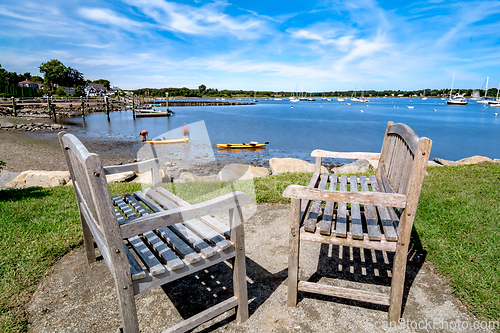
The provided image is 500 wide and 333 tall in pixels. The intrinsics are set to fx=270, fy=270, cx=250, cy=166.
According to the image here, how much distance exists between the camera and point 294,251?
247 centimetres

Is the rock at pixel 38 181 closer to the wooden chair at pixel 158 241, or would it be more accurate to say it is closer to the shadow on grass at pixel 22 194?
the shadow on grass at pixel 22 194

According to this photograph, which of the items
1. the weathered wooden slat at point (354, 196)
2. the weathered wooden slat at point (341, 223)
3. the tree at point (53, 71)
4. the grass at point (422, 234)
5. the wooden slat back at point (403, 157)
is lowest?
the grass at point (422, 234)

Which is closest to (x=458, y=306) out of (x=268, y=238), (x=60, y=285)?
(x=268, y=238)

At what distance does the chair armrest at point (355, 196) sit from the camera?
2141mm

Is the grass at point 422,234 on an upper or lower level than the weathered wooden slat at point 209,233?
lower

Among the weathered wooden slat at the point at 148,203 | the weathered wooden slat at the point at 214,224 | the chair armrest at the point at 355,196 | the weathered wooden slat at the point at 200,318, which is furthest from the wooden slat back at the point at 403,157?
the weathered wooden slat at the point at 148,203

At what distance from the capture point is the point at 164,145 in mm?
21328

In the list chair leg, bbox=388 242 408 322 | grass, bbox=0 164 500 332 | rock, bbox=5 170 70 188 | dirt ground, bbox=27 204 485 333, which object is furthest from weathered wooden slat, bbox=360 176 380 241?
rock, bbox=5 170 70 188

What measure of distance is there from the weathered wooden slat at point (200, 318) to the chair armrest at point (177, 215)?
83 centimetres

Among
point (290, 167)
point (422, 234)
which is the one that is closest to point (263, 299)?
point (422, 234)

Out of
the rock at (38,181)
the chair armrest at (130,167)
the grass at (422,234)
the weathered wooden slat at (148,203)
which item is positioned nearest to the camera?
the grass at (422,234)

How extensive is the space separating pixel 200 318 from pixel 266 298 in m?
0.80

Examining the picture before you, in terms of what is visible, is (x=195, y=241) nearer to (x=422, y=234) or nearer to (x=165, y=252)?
(x=165, y=252)

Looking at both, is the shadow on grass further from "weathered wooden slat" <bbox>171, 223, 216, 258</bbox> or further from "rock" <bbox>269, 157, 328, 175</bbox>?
"rock" <bbox>269, 157, 328, 175</bbox>
